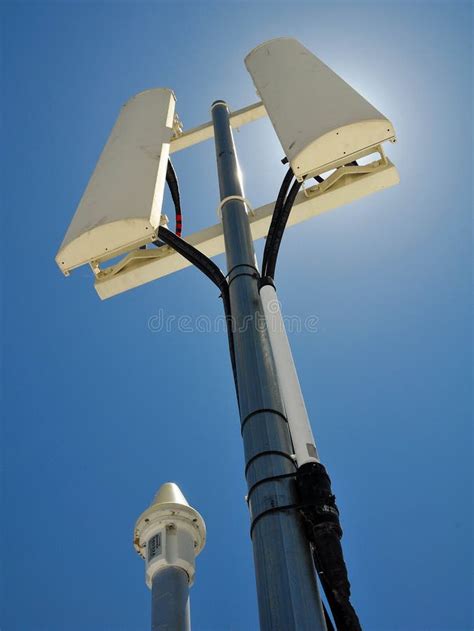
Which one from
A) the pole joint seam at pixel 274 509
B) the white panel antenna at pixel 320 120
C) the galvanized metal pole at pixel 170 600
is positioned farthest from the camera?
the white panel antenna at pixel 320 120

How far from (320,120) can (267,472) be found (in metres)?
1.82

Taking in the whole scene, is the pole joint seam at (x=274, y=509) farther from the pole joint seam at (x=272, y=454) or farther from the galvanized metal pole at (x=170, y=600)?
the galvanized metal pole at (x=170, y=600)

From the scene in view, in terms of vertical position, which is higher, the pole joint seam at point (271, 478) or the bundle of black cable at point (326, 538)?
the pole joint seam at point (271, 478)

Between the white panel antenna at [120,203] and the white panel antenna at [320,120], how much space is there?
0.72m

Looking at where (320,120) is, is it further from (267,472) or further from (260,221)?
(267,472)

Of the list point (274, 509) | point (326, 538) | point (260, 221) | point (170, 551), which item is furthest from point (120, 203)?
point (326, 538)

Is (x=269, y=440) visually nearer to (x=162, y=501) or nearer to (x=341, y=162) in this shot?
(x=162, y=501)

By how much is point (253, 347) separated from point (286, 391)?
0.28 meters

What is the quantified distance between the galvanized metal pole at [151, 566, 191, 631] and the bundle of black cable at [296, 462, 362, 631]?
800mm

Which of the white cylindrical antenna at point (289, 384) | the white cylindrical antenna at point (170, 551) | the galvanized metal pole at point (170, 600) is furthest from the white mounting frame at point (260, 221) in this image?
the galvanized metal pole at point (170, 600)

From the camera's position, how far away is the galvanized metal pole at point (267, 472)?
1.86m

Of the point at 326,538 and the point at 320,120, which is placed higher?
the point at 320,120

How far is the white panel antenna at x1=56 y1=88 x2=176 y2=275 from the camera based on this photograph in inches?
130

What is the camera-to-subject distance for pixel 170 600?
2.56 metres
